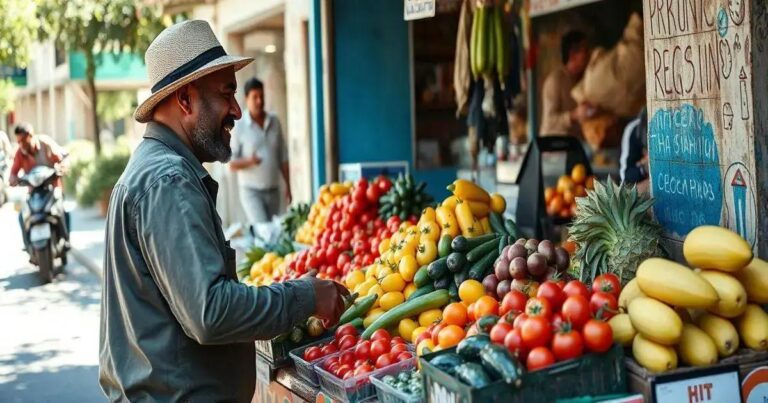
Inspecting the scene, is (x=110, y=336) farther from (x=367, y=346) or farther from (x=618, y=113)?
(x=618, y=113)

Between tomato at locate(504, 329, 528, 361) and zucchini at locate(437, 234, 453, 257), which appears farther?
zucchini at locate(437, 234, 453, 257)

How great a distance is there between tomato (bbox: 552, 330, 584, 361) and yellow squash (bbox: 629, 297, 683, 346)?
243 millimetres

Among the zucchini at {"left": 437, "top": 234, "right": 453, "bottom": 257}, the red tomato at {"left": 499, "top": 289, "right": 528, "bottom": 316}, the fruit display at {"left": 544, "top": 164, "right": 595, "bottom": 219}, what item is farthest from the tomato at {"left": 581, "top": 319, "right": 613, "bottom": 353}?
the fruit display at {"left": 544, "top": 164, "right": 595, "bottom": 219}

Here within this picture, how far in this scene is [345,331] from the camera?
13.6 ft

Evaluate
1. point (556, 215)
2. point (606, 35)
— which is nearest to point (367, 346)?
point (556, 215)

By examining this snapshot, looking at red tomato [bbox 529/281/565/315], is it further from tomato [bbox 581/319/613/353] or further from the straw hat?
the straw hat

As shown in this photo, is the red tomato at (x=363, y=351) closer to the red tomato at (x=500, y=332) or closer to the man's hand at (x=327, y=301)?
the man's hand at (x=327, y=301)

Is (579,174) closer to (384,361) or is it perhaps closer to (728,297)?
(384,361)

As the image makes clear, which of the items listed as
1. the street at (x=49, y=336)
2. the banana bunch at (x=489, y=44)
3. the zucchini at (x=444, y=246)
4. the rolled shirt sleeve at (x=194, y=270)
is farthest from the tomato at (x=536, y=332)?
the street at (x=49, y=336)

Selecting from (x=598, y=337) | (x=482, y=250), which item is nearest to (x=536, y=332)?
(x=598, y=337)

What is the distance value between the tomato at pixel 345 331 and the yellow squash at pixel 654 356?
63.5 inches

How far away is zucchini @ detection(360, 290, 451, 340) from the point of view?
4.17 m

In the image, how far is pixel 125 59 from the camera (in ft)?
111

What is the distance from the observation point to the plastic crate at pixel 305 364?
395 centimetres
